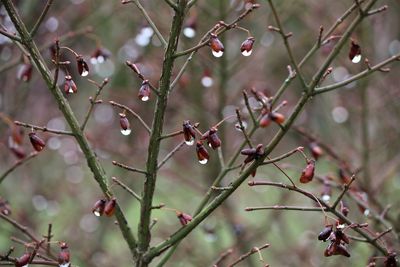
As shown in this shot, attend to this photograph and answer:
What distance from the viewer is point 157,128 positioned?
2402 millimetres

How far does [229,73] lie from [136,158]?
4.73ft

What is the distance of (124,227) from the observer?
2.59m

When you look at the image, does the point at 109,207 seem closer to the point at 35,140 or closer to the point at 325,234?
the point at 35,140

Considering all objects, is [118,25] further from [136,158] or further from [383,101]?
[383,101]

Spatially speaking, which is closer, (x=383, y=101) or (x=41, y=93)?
(x=383, y=101)

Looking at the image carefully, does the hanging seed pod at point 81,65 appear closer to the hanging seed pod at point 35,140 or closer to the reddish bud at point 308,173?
the hanging seed pod at point 35,140

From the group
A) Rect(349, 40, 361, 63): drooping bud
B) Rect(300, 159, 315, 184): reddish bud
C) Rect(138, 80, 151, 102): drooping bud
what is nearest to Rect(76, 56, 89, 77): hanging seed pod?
Rect(138, 80, 151, 102): drooping bud

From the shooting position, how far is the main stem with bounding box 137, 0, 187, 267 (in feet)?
7.52

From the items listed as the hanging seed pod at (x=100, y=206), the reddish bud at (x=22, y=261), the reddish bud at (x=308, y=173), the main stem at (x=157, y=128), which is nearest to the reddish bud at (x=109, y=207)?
the hanging seed pod at (x=100, y=206)

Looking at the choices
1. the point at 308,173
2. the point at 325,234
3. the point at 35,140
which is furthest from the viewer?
the point at 35,140

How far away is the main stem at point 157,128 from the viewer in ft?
7.52

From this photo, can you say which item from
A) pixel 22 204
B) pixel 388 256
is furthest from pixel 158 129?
pixel 22 204

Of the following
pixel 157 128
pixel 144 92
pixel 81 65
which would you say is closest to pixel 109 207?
pixel 157 128

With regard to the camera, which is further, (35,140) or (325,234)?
(35,140)
